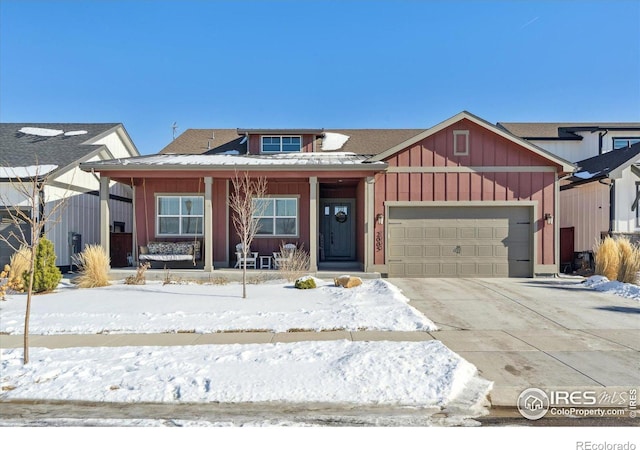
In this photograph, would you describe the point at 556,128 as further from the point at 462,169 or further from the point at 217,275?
the point at 217,275

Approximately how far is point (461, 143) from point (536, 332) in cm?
773

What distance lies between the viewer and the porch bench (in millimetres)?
13250

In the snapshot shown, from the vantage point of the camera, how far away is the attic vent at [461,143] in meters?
13.2

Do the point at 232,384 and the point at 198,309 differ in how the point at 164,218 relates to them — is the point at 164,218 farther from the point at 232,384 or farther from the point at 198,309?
the point at 232,384

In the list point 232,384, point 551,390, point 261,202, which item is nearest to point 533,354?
point 551,390

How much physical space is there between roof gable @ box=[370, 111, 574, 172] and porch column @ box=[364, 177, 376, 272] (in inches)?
34.8

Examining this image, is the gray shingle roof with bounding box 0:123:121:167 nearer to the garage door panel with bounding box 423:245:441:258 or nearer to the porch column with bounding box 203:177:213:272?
the porch column with bounding box 203:177:213:272

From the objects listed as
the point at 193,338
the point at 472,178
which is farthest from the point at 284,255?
the point at 472,178

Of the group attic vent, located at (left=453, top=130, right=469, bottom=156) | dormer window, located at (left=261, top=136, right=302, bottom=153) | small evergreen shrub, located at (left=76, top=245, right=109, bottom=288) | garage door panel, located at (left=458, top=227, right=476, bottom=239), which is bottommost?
small evergreen shrub, located at (left=76, top=245, right=109, bottom=288)

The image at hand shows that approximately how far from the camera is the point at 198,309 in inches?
336

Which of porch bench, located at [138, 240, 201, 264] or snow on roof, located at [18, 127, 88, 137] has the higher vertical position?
snow on roof, located at [18, 127, 88, 137]

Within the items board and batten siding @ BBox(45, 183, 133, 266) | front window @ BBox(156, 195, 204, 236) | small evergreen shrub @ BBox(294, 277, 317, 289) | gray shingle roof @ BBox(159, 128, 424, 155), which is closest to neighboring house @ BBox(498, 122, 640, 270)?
gray shingle roof @ BBox(159, 128, 424, 155)

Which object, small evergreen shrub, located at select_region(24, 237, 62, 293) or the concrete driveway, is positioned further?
small evergreen shrub, located at select_region(24, 237, 62, 293)

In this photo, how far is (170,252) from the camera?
45.0 ft
